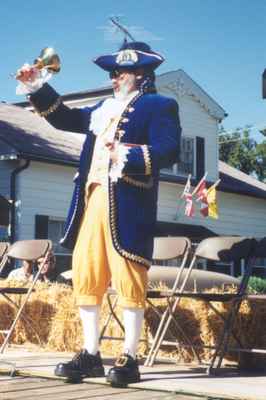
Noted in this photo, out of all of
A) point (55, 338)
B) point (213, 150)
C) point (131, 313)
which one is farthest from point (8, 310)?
point (213, 150)

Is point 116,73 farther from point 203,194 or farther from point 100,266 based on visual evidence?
point 203,194

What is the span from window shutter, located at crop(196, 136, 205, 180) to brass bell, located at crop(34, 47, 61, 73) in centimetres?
1443

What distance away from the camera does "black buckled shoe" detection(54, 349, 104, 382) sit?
425 centimetres

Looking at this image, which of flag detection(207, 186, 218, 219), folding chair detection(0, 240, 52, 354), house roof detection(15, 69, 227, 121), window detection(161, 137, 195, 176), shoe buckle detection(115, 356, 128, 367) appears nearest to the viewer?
shoe buckle detection(115, 356, 128, 367)

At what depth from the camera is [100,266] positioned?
14.6 feet

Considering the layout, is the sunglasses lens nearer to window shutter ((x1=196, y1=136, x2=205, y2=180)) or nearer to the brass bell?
the brass bell

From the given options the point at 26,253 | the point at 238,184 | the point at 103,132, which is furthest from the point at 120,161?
the point at 238,184

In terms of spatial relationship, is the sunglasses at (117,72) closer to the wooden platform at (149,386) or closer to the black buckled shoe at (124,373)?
the black buckled shoe at (124,373)

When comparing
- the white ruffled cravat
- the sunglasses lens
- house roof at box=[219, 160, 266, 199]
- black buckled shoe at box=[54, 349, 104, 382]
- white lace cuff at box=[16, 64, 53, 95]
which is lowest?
black buckled shoe at box=[54, 349, 104, 382]

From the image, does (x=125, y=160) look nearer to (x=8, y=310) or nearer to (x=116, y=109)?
(x=116, y=109)

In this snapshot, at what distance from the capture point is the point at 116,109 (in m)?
4.66

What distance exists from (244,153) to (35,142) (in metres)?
27.3

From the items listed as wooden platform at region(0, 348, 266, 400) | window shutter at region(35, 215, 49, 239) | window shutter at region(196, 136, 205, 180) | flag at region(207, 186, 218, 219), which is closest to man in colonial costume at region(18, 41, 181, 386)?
wooden platform at region(0, 348, 266, 400)

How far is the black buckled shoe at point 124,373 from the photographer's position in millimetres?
4078
